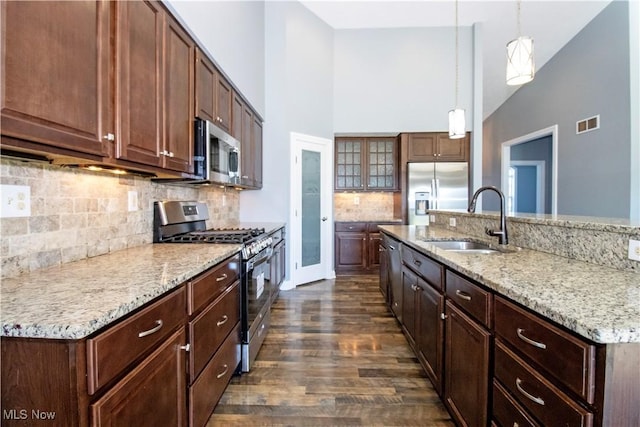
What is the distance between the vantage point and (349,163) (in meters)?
5.32

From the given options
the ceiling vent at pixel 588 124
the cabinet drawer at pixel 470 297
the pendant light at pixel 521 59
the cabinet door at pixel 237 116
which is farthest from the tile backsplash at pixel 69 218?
the ceiling vent at pixel 588 124

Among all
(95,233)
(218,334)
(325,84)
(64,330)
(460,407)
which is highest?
(325,84)

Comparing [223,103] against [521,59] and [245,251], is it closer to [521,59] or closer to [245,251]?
[245,251]

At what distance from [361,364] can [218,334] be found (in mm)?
1132

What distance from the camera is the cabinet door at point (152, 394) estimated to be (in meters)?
0.84

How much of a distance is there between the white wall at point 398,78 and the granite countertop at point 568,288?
12.9 feet

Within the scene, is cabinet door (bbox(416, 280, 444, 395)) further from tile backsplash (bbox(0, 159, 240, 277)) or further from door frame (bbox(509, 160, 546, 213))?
door frame (bbox(509, 160, 546, 213))

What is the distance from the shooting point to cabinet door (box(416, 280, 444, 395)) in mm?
1743

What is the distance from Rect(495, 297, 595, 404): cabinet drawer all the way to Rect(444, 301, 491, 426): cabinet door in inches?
7.2

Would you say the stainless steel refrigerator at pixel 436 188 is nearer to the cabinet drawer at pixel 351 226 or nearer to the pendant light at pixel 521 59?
the cabinet drawer at pixel 351 226

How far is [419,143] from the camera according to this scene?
5070 millimetres

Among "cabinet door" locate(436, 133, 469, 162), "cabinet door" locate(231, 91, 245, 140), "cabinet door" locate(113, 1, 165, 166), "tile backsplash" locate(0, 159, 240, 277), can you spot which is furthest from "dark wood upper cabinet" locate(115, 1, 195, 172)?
"cabinet door" locate(436, 133, 469, 162)

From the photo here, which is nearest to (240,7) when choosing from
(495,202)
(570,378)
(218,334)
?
(218,334)

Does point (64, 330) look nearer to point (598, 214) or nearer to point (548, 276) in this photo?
point (548, 276)
